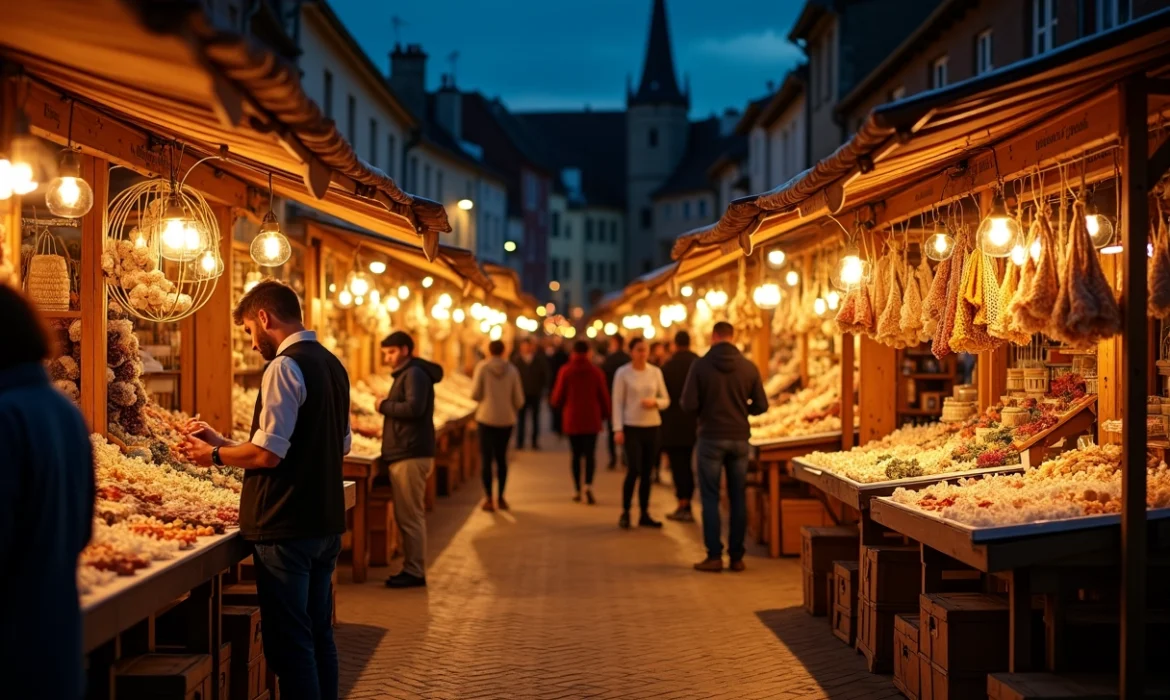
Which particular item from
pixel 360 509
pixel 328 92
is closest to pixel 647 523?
pixel 360 509

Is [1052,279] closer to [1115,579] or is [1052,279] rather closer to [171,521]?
[1115,579]

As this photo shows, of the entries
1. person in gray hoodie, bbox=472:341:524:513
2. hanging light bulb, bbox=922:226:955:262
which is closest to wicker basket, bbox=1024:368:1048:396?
hanging light bulb, bbox=922:226:955:262

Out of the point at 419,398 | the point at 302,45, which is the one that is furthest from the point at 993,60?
the point at 302,45

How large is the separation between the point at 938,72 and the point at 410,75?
30185mm

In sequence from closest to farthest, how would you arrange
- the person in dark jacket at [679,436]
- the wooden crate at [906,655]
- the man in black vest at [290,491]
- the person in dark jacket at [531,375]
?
the man in black vest at [290,491], the wooden crate at [906,655], the person in dark jacket at [679,436], the person in dark jacket at [531,375]

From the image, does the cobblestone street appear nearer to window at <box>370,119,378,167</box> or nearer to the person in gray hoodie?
the person in gray hoodie

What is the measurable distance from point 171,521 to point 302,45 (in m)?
24.6

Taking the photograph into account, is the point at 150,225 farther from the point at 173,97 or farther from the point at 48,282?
the point at 173,97

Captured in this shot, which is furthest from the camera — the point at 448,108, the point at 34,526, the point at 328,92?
the point at 448,108

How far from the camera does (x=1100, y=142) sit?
7.18m

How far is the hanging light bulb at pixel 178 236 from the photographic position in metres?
8.58

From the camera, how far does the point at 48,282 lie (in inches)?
328

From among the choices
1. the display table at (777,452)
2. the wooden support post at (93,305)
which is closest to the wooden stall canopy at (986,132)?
the display table at (777,452)

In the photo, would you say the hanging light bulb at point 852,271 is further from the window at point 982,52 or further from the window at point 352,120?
the window at point 352,120
